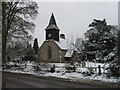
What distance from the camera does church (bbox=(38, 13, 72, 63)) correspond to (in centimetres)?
5038

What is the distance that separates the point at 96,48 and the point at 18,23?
57.1ft

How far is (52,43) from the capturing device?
51.4 meters

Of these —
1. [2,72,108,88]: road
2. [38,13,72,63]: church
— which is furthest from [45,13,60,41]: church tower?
[2,72,108,88]: road

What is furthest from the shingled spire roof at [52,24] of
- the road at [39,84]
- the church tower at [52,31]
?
the road at [39,84]

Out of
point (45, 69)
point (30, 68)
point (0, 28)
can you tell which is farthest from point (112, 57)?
point (0, 28)

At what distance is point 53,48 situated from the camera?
5106 centimetres

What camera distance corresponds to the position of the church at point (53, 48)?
5038 cm

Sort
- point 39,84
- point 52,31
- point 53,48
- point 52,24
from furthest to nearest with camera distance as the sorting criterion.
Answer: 1. point 52,24
2. point 52,31
3. point 53,48
4. point 39,84

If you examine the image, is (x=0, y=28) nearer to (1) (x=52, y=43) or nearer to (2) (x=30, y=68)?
(2) (x=30, y=68)

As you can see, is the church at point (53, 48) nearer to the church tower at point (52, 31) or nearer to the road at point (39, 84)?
the church tower at point (52, 31)

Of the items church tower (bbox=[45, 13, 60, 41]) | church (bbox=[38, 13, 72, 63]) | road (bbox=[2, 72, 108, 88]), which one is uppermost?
church tower (bbox=[45, 13, 60, 41])

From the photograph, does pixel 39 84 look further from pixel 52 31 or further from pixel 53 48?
pixel 52 31

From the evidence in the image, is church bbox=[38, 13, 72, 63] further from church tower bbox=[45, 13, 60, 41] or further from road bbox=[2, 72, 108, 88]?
road bbox=[2, 72, 108, 88]

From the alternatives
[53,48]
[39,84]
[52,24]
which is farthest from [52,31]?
[39,84]
